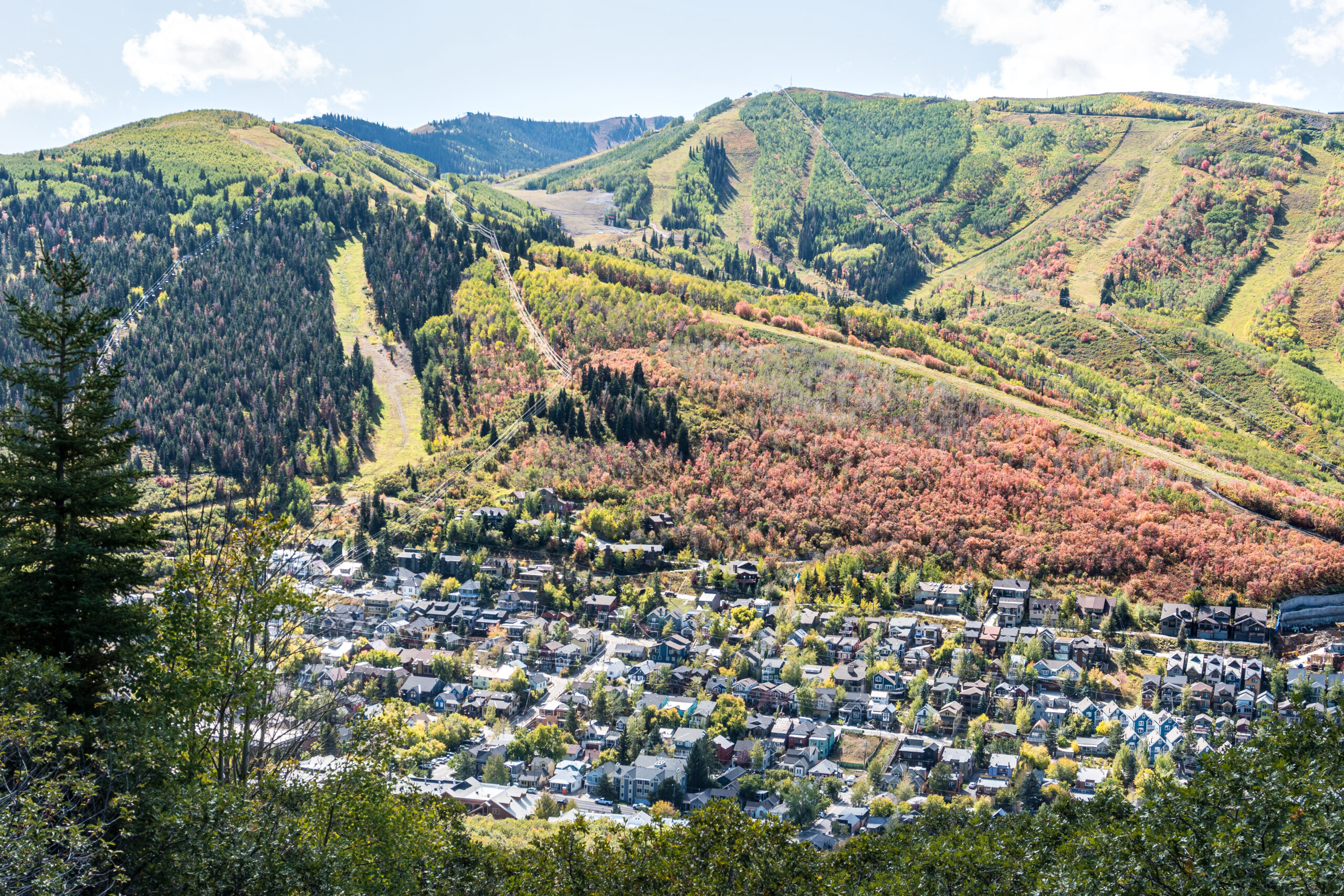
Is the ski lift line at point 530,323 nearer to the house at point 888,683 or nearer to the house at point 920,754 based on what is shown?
the house at point 888,683

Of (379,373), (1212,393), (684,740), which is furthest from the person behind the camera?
(1212,393)

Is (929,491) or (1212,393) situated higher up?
(1212,393)

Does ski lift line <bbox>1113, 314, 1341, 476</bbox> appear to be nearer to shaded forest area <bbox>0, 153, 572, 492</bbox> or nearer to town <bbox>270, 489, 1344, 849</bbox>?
town <bbox>270, 489, 1344, 849</bbox>

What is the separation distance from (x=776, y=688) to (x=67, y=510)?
48.8 metres

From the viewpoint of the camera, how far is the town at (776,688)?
54.7m

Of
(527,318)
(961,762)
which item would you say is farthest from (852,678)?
(527,318)

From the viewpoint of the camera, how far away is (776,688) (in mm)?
66125

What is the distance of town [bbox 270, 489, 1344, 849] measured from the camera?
5469 cm

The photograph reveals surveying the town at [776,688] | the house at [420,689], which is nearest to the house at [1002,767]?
the town at [776,688]

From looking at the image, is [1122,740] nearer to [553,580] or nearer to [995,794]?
[995,794]

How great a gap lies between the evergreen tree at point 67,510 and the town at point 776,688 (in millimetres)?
22360

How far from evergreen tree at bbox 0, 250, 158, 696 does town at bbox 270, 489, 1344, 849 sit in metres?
22.4

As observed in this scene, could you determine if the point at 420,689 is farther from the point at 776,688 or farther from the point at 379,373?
the point at 379,373

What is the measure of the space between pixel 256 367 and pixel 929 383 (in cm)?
9223
